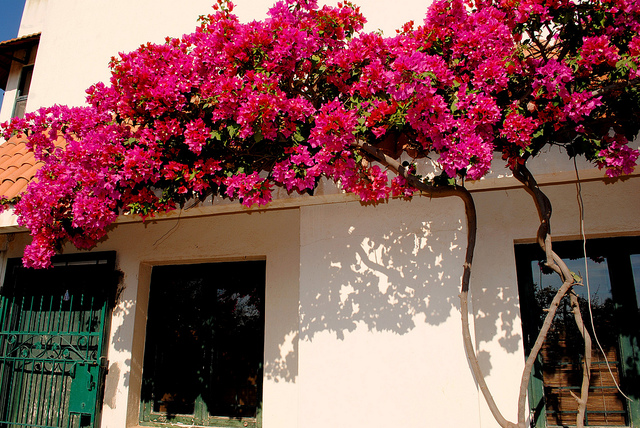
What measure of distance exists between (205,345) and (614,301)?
12.7 ft

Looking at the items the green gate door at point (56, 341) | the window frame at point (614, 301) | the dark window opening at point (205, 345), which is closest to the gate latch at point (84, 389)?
the green gate door at point (56, 341)

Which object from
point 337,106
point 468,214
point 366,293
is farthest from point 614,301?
point 337,106

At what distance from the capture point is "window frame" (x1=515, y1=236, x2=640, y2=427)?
3977 millimetres

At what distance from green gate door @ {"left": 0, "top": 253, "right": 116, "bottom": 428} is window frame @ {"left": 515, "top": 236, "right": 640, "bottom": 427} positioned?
4046mm

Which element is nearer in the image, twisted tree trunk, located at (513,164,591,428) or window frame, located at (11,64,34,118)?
twisted tree trunk, located at (513,164,591,428)

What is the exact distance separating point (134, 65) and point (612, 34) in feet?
10.9

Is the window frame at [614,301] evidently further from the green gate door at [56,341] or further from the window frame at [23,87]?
the window frame at [23,87]

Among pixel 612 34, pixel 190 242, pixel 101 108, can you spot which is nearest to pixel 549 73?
pixel 612 34

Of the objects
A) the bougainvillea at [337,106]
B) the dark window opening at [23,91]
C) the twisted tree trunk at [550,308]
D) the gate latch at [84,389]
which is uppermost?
the dark window opening at [23,91]

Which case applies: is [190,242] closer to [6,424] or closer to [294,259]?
[294,259]

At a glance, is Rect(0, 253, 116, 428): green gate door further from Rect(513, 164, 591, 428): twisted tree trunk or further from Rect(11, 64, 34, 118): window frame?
Rect(513, 164, 591, 428): twisted tree trunk

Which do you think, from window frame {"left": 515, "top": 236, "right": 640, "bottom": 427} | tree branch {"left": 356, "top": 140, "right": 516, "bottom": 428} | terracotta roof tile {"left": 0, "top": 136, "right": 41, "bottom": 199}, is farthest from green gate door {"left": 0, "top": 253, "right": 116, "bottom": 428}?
A: window frame {"left": 515, "top": 236, "right": 640, "bottom": 427}

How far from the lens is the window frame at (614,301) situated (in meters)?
3.98

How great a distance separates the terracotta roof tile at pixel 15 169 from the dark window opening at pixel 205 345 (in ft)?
5.32
